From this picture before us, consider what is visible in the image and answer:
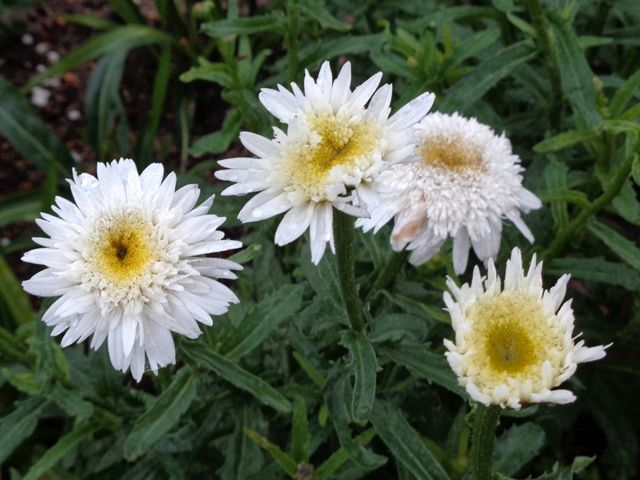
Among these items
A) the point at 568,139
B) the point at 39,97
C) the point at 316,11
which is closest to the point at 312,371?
the point at 568,139

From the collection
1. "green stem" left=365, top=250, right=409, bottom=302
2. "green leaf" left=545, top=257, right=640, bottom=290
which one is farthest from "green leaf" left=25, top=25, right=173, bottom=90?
"green leaf" left=545, top=257, right=640, bottom=290

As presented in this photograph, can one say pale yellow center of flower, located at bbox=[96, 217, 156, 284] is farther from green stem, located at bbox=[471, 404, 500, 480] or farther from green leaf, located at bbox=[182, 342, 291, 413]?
green stem, located at bbox=[471, 404, 500, 480]

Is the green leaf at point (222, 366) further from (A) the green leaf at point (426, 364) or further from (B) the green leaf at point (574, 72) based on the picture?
(B) the green leaf at point (574, 72)

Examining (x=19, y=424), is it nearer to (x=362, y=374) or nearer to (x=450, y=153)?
(x=362, y=374)

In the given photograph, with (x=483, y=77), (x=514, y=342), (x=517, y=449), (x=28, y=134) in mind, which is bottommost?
(x=517, y=449)

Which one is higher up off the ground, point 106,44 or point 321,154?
point 106,44

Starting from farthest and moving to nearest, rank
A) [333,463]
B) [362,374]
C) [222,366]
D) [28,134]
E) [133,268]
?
[28,134], [333,463], [222,366], [362,374], [133,268]

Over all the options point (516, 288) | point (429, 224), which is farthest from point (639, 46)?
point (516, 288)

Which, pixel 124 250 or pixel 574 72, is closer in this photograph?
pixel 124 250
